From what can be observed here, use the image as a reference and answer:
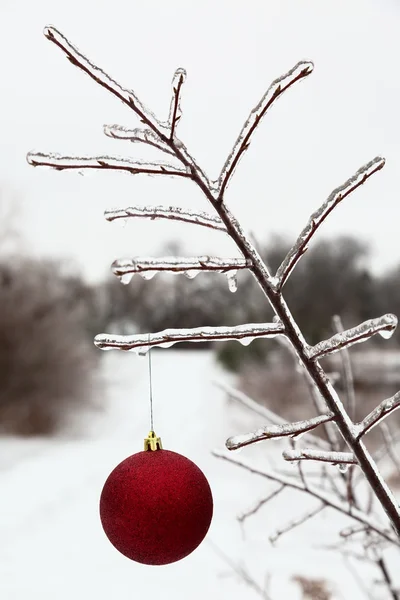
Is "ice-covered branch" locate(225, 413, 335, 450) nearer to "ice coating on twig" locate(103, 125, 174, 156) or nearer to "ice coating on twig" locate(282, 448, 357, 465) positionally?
"ice coating on twig" locate(282, 448, 357, 465)

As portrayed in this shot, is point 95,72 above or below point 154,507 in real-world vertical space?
above

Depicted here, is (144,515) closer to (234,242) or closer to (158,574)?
(234,242)

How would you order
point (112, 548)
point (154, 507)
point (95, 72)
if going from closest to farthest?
point (95, 72) → point (154, 507) → point (112, 548)

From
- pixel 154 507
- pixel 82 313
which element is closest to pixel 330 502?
pixel 154 507

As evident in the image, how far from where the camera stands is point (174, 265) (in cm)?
33

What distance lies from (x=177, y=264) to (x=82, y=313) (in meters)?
5.04

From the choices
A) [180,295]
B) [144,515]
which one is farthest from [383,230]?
[144,515]

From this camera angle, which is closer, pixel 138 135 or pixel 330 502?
pixel 138 135

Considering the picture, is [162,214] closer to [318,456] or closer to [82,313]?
[318,456]

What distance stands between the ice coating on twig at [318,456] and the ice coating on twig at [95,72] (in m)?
0.24

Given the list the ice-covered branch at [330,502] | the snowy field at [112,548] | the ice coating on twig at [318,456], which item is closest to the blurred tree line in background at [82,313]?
the snowy field at [112,548]

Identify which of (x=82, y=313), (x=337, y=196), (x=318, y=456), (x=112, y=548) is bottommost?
(x=318, y=456)

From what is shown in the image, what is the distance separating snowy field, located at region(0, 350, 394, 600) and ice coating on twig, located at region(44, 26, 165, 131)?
59 centimetres

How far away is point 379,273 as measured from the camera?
15.5 ft
